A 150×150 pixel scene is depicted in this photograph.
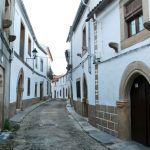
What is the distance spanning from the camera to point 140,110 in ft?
26.0

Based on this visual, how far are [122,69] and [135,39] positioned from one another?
1.10 metres

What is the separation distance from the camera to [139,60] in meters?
7.45

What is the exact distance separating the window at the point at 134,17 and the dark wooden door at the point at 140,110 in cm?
140

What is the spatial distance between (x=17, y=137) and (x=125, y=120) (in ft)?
11.7

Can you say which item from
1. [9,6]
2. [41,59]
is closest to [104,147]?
[9,6]

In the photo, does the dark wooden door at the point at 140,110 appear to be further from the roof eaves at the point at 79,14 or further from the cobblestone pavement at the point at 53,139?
the roof eaves at the point at 79,14

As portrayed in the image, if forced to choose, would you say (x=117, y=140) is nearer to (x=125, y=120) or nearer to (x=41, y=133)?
(x=125, y=120)

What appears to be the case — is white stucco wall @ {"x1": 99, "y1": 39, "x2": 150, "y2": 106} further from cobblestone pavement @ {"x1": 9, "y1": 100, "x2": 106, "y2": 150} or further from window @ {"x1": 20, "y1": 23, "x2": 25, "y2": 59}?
window @ {"x1": 20, "y1": 23, "x2": 25, "y2": 59}

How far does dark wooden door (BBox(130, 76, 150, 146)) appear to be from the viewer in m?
7.58

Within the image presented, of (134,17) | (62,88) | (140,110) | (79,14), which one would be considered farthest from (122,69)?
(62,88)

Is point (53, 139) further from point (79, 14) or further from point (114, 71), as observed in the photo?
point (79, 14)

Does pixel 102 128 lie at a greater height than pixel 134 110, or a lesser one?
lesser

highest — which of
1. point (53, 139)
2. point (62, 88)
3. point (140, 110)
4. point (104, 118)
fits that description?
point (62, 88)

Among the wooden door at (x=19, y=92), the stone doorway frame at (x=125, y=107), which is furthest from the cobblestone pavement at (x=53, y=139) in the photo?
the wooden door at (x=19, y=92)
